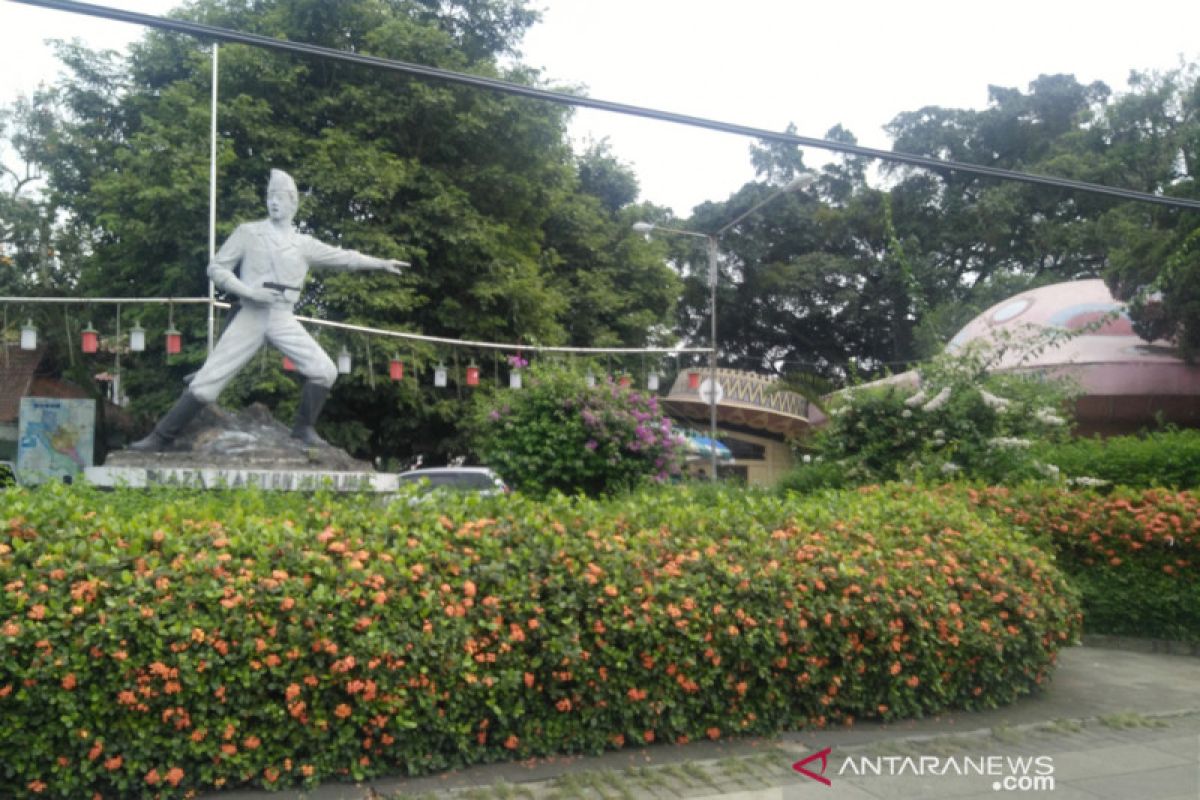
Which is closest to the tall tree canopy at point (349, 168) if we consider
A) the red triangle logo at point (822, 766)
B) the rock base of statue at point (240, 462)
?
the rock base of statue at point (240, 462)

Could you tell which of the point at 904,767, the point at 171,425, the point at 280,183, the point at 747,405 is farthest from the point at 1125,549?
the point at 747,405

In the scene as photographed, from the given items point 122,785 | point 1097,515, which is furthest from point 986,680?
point 122,785

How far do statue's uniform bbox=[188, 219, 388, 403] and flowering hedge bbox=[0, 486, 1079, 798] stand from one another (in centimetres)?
332

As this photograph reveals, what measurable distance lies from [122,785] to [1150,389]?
25.1 metres

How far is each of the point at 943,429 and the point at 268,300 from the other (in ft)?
25.6

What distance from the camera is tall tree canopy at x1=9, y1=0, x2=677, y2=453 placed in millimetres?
19000

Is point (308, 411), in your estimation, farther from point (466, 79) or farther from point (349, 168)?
point (349, 168)

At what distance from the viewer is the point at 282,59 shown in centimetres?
2033

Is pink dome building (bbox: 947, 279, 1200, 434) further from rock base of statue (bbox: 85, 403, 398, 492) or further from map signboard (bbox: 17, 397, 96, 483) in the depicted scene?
map signboard (bbox: 17, 397, 96, 483)

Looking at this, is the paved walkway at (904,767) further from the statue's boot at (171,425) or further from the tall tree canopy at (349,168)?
the tall tree canopy at (349,168)

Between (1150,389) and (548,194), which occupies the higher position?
(548,194)

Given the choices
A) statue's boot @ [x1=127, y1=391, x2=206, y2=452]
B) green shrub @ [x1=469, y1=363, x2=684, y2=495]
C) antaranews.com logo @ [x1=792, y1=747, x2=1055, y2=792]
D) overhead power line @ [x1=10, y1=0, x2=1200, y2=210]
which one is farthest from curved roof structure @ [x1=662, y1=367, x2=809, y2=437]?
antaranews.com logo @ [x1=792, y1=747, x2=1055, y2=792]

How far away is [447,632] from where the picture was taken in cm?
498

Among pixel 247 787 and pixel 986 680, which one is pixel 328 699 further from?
pixel 986 680
